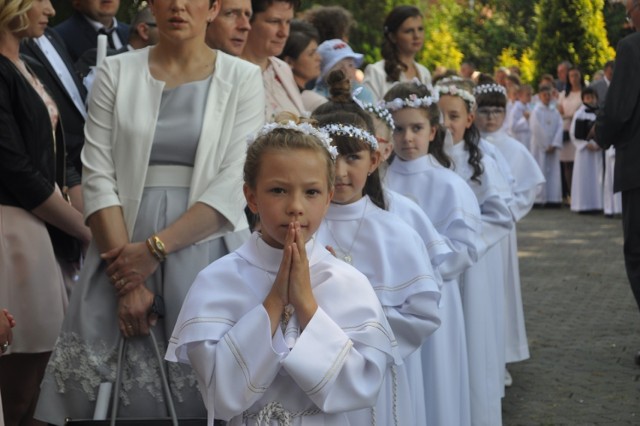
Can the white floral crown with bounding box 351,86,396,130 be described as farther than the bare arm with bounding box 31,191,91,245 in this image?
Yes

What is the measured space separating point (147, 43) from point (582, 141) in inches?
634

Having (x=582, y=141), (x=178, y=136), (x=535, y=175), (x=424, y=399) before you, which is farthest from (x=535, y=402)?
(x=582, y=141)

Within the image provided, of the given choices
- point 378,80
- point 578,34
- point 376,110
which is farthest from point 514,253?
point 578,34

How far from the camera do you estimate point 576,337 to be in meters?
10.6

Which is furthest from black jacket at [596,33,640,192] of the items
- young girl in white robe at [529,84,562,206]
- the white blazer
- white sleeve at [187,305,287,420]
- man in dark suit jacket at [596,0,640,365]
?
young girl in white robe at [529,84,562,206]

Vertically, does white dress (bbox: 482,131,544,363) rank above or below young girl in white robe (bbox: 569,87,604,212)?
above

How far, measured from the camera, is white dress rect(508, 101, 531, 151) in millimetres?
25047

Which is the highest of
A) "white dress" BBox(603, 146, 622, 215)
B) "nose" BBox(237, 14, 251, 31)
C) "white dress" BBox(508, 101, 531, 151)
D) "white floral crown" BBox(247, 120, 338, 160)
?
"nose" BBox(237, 14, 251, 31)

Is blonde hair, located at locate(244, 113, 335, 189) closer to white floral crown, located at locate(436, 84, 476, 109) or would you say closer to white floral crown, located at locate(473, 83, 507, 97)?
white floral crown, located at locate(436, 84, 476, 109)

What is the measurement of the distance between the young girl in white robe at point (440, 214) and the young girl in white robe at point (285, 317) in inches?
84.2

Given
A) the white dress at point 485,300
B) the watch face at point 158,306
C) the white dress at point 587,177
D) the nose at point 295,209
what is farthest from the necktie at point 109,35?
the white dress at point 587,177

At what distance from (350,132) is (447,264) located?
4.63ft

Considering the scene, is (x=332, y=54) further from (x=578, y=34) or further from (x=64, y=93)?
(x=578, y=34)

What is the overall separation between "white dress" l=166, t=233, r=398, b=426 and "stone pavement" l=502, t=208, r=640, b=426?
3972 millimetres
